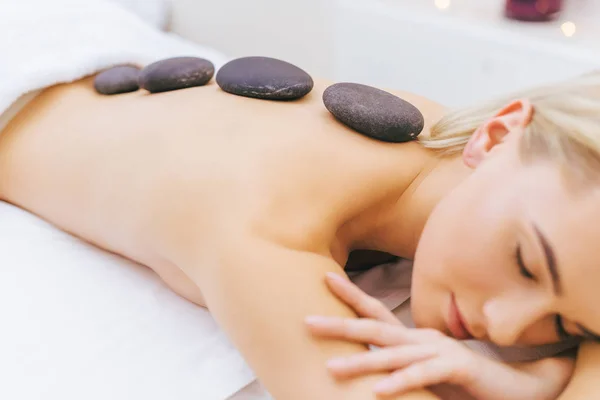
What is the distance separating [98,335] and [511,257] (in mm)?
478

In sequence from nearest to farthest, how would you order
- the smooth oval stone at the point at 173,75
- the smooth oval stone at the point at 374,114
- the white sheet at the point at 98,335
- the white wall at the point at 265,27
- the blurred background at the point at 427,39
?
the white sheet at the point at 98,335
the smooth oval stone at the point at 374,114
the smooth oval stone at the point at 173,75
the blurred background at the point at 427,39
the white wall at the point at 265,27

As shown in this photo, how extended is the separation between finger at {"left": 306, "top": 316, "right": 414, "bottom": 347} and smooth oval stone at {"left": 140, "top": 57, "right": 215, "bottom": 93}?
481 millimetres

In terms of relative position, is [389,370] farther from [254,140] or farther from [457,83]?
[457,83]

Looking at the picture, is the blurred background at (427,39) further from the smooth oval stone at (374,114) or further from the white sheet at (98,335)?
the white sheet at (98,335)

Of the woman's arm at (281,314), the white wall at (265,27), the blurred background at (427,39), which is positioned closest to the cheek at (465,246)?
the woman's arm at (281,314)

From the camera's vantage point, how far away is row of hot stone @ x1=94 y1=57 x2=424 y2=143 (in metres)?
0.78

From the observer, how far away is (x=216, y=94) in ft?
A: 2.87

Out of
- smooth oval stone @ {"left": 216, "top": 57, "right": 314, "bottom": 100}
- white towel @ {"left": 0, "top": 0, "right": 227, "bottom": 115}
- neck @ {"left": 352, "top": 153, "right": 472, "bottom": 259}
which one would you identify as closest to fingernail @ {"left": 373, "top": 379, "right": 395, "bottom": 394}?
neck @ {"left": 352, "top": 153, "right": 472, "bottom": 259}

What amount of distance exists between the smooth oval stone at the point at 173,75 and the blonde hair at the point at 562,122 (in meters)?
0.40

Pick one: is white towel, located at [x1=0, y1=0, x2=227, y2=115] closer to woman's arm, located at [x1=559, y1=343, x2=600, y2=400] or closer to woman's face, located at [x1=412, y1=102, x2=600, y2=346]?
woman's face, located at [x1=412, y1=102, x2=600, y2=346]

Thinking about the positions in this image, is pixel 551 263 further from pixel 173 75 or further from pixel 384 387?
pixel 173 75

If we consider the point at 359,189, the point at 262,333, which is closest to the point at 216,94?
the point at 359,189

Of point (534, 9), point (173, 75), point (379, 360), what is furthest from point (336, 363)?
Answer: point (534, 9)

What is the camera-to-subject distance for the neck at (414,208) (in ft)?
2.57
